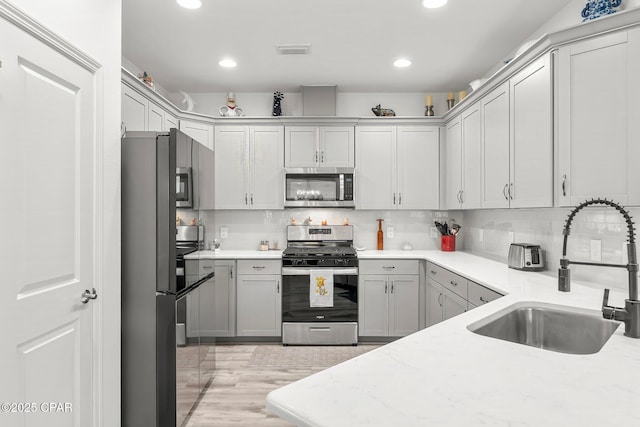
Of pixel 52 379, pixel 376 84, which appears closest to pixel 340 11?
pixel 376 84

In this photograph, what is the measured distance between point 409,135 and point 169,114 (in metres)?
2.57

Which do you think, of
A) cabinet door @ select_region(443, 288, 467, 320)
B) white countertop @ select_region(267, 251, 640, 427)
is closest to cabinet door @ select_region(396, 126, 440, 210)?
cabinet door @ select_region(443, 288, 467, 320)

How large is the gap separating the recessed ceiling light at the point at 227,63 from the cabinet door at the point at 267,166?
0.74 m

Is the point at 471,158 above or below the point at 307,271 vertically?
above

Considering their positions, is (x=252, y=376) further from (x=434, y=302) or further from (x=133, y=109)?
(x=133, y=109)

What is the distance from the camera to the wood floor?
2322 millimetres

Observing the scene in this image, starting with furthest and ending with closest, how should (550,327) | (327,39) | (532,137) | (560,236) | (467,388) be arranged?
(327,39), (560,236), (532,137), (550,327), (467,388)

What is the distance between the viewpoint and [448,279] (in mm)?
2977

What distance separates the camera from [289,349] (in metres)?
3.50

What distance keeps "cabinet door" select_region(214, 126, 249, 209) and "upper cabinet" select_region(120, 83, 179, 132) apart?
64 centimetres

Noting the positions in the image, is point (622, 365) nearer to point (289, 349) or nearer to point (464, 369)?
point (464, 369)

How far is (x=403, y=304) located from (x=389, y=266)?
42 centimetres

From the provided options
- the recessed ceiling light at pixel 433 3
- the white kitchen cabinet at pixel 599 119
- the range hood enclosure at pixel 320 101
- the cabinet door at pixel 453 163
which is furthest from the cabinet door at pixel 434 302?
the recessed ceiling light at pixel 433 3

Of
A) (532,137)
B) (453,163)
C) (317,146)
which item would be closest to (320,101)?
(317,146)
